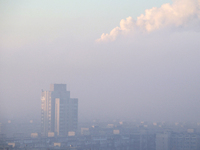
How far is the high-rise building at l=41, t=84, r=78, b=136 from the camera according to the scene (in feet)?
84.6

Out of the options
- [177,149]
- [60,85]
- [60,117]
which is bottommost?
[177,149]

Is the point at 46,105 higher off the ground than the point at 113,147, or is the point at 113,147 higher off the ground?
the point at 46,105

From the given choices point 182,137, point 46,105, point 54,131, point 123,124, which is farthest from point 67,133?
point 182,137

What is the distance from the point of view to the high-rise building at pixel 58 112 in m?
25.8

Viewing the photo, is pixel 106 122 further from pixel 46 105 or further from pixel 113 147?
pixel 113 147

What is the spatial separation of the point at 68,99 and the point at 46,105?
1.92 metres

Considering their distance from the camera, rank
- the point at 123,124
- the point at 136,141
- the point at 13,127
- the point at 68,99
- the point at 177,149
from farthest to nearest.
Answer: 1. the point at 123,124
2. the point at 68,99
3. the point at 13,127
4. the point at 136,141
5. the point at 177,149

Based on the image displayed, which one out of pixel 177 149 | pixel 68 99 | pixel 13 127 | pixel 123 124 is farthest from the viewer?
pixel 123 124

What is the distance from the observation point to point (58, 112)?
26125 mm

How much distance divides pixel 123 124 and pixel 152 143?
8.47 meters

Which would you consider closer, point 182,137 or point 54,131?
point 182,137

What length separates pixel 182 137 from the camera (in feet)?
65.5

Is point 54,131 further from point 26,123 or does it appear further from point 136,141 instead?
point 136,141

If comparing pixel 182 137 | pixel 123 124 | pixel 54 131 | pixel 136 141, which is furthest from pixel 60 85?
pixel 182 137
